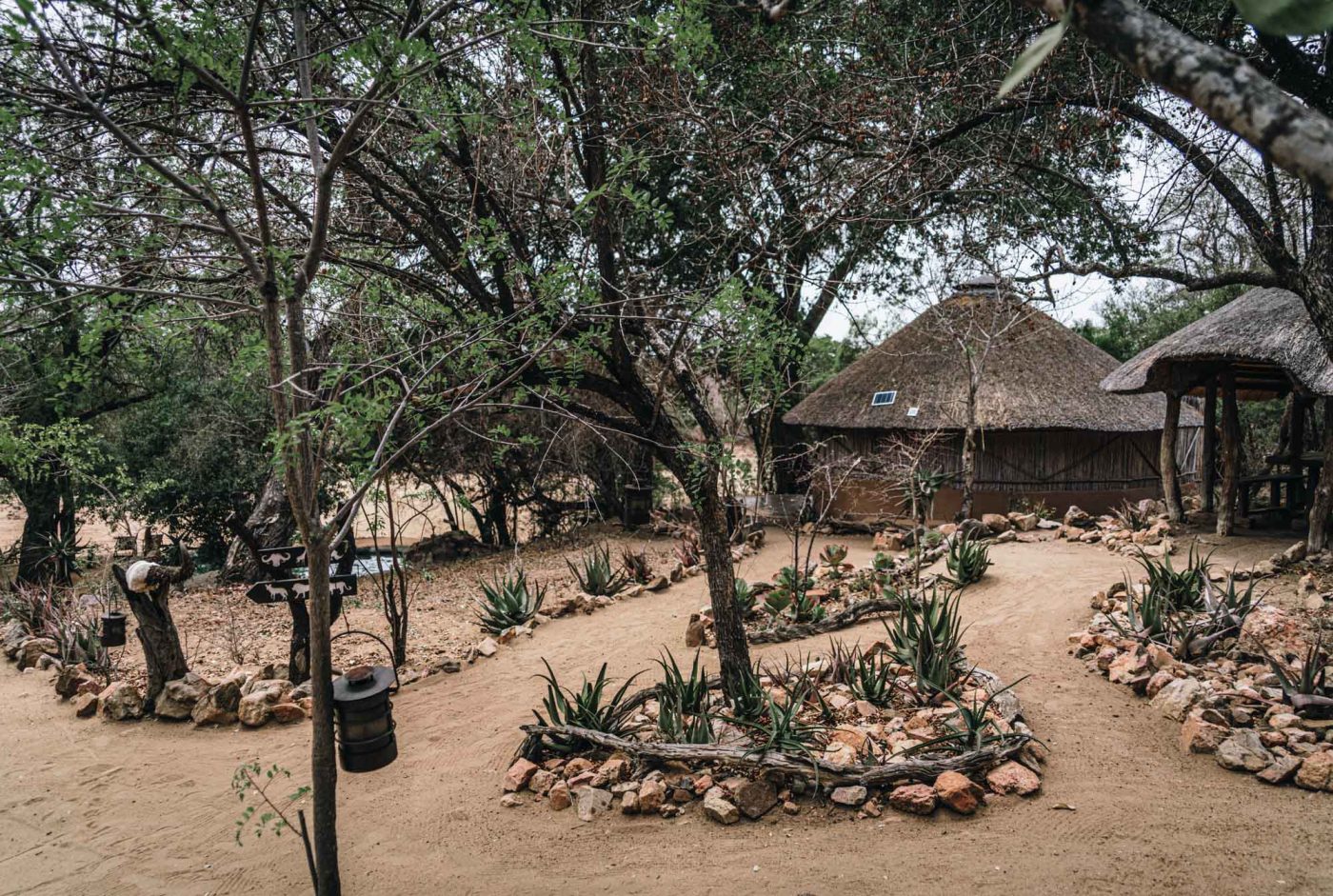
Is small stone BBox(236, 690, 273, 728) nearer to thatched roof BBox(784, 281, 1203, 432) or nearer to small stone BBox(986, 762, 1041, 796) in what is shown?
small stone BBox(986, 762, 1041, 796)

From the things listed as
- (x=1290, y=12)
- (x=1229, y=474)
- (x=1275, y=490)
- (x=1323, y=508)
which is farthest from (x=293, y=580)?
(x=1275, y=490)

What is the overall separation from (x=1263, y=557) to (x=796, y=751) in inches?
257

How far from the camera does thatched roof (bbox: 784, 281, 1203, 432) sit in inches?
476

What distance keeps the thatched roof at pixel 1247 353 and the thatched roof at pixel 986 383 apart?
5.07 ft

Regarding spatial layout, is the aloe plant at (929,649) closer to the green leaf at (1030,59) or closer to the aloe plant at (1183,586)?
the aloe plant at (1183,586)

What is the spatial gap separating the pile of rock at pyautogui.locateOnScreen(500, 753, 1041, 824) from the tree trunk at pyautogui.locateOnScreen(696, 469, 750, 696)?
897 millimetres

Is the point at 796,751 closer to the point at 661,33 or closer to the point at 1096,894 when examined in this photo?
the point at 1096,894

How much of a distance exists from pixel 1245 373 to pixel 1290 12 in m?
11.7

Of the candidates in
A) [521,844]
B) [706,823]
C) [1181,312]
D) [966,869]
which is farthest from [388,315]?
[1181,312]

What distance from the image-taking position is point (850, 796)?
3.70 m

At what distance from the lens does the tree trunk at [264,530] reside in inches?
410

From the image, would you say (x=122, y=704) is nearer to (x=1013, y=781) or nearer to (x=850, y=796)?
(x=850, y=796)

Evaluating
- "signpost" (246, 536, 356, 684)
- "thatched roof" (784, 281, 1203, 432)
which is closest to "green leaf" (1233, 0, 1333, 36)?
"signpost" (246, 536, 356, 684)

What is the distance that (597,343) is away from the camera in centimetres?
473
